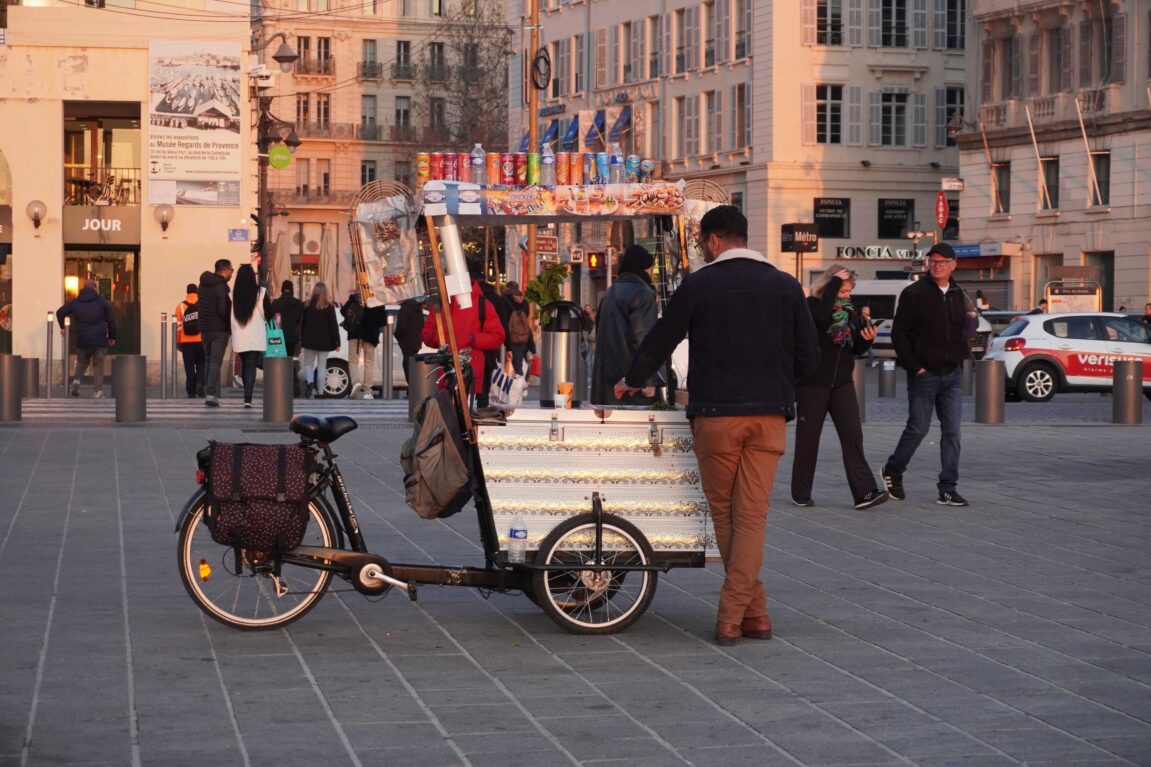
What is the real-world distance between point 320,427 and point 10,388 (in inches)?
595

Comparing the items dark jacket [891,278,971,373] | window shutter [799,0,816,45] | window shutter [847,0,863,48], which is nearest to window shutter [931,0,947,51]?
window shutter [847,0,863,48]

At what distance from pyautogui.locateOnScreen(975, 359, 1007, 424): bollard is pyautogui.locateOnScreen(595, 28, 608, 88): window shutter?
47.6m

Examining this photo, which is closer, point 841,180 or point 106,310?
point 106,310

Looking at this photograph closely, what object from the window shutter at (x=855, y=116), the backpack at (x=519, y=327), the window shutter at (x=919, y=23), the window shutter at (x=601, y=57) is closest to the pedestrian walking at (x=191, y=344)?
the backpack at (x=519, y=327)

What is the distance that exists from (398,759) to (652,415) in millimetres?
2773

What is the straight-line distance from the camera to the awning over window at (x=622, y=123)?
226ft

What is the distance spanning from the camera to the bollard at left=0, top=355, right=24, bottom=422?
2258cm

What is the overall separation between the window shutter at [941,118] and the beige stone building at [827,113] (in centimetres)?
3

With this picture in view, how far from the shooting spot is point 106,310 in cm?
2916

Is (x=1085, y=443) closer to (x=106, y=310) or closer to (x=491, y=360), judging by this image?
(x=491, y=360)

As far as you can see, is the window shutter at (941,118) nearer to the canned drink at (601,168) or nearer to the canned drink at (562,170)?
the canned drink at (601,168)

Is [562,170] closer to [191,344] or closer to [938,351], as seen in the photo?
[938,351]

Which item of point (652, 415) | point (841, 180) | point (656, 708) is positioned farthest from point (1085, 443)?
point (841, 180)

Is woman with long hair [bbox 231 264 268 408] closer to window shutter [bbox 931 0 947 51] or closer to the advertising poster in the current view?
the advertising poster
